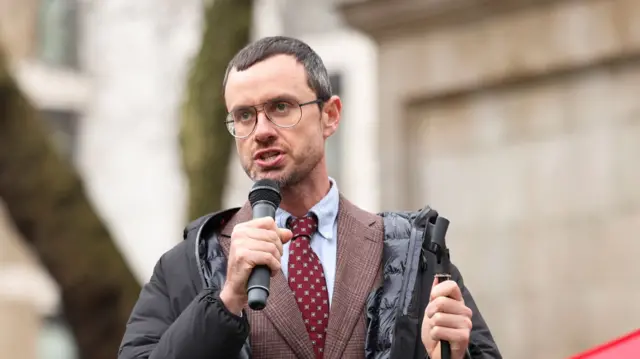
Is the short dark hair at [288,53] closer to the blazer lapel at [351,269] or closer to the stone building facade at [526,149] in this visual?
the blazer lapel at [351,269]

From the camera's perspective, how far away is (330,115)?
4184 millimetres

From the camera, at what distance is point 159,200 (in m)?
27.4

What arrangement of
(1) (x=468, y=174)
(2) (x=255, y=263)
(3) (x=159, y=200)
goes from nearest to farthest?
(2) (x=255, y=263) < (1) (x=468, y=174) < (3) (x=159, y=200)

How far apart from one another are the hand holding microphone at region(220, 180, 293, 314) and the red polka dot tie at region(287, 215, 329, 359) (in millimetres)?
324

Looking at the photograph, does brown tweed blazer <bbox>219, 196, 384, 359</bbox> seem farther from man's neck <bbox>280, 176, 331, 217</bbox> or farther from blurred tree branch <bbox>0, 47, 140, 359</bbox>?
blurred tree branch <bbox>0, 47, 140, 359</bbox>

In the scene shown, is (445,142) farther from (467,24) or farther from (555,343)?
(555,343)

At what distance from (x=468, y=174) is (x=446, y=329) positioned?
5.01 metres

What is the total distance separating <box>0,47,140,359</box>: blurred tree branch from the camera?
9.84 meters

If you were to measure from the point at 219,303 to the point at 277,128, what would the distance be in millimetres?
551

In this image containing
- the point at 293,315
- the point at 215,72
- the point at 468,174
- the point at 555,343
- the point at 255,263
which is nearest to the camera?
the point at 255,263

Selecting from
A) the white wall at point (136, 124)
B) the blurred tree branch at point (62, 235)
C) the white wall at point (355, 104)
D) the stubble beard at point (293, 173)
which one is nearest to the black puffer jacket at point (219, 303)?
the stubble beard at point (293, 173)

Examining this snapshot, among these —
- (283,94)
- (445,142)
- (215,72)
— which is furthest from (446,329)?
(215,72)

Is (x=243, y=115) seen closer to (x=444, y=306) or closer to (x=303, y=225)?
(x=303, y=225)

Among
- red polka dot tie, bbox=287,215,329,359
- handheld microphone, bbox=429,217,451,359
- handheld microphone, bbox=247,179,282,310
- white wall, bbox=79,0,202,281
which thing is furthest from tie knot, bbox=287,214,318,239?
white wall, bbox=79,0,202,281
